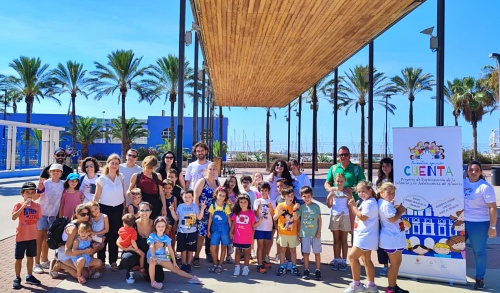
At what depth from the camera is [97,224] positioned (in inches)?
206

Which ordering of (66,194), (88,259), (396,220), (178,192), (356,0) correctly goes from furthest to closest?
1. (356,0)
2. (178,192)
3. (66,194)
4. (88,259)
5. (396,220)

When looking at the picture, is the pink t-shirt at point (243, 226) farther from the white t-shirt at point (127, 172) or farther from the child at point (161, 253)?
the white t-shirt at point (127, 172)

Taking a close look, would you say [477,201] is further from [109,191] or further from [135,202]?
[109,191]

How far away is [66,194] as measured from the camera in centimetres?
545

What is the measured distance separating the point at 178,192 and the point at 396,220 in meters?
3.01

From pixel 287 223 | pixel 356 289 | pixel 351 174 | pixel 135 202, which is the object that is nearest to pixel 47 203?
pixel 135 202

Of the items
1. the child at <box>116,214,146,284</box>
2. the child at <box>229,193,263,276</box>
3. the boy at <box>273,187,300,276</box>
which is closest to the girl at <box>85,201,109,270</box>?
the child at <box>116,214,146,284</box>

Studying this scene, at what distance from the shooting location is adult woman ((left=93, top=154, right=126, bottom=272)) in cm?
543

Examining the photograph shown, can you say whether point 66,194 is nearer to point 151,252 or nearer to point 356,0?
point 151,252

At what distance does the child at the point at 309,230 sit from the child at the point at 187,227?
1.40m

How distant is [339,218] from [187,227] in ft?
6.83

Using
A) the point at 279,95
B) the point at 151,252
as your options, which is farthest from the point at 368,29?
the point at 279,95

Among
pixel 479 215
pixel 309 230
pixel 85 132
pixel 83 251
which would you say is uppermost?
pixel 85 132

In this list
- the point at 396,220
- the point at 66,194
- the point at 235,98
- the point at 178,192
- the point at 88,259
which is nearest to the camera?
the point at 396,220
